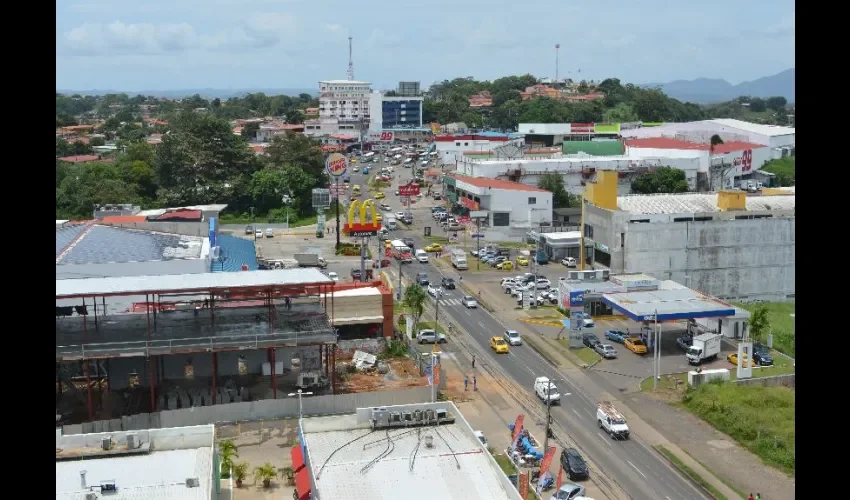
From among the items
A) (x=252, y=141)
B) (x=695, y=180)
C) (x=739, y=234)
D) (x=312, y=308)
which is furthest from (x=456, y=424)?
(x=252, y=141)

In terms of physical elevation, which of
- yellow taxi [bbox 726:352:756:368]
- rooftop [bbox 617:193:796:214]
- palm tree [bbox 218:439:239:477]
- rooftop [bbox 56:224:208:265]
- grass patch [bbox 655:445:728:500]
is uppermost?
rooftop [bbox 617:193:796:214]

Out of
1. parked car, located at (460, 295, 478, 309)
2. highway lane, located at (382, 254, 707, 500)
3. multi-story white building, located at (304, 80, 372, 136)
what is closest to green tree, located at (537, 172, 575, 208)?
parked car, located at (460, 295, 478, 309)

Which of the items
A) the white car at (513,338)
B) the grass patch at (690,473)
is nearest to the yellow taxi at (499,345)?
the white car at (513,338)

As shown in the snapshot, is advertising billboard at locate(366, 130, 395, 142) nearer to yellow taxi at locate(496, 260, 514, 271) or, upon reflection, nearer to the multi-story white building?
the multi-story white building

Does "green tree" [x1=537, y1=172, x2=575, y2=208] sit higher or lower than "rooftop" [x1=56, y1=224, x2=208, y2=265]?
higher

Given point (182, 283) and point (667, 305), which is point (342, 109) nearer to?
point (667, 305)

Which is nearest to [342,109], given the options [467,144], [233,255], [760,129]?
[467,144]
